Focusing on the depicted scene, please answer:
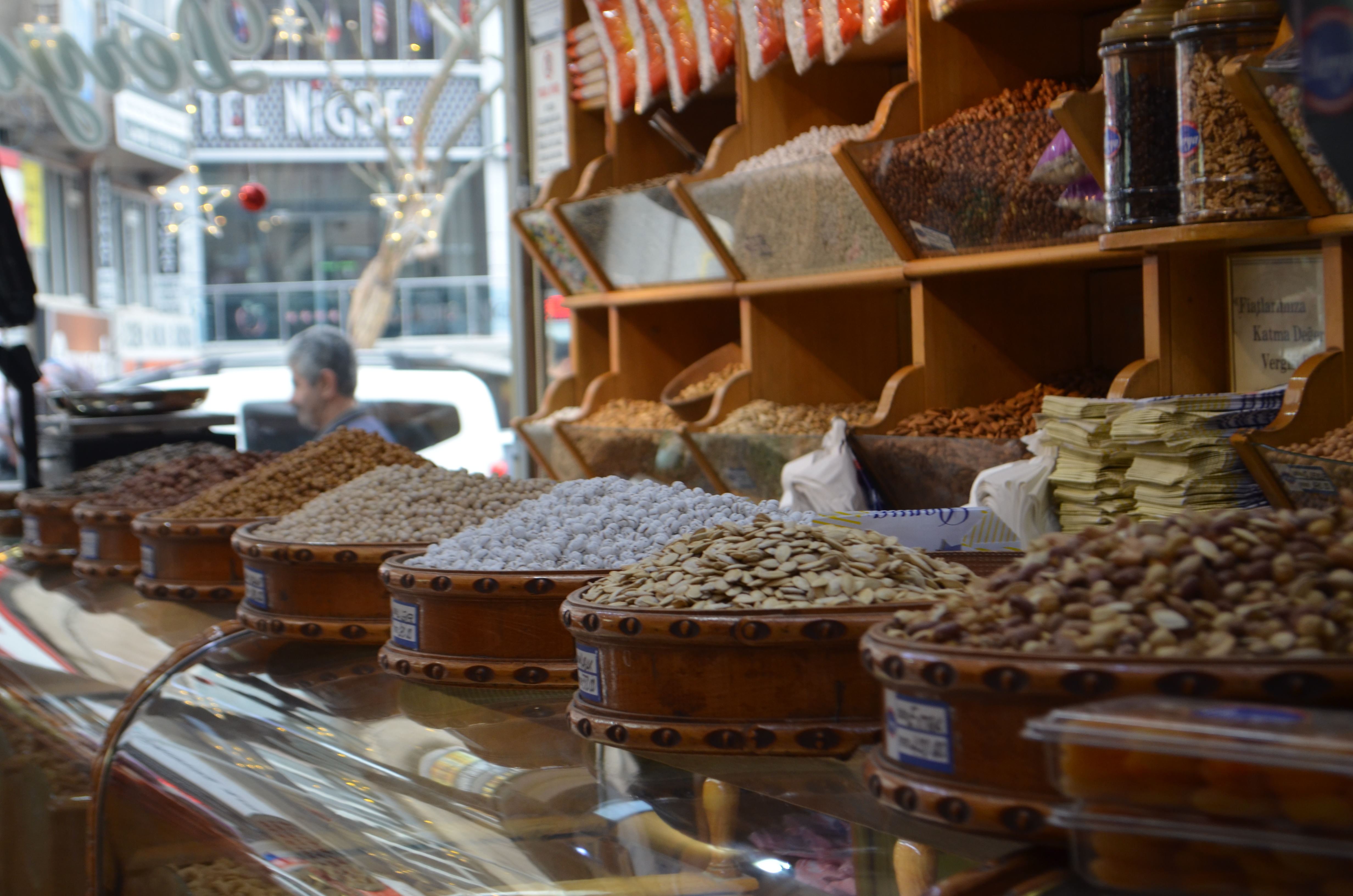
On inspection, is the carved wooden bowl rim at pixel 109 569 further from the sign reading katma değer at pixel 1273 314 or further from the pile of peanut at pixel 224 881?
the sign reading katma değer at pixel 1273 314

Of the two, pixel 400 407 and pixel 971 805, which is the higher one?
pixel 400 407

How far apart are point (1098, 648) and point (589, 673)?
38 cm

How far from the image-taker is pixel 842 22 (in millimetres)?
2285

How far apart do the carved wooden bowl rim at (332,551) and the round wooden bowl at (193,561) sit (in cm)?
32

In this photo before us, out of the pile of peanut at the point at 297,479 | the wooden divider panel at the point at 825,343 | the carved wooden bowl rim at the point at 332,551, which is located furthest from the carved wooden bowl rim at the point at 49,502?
the wooden divider panel at the point at 825,343

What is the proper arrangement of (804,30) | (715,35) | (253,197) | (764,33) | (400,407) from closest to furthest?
(804,30), (764,33), (715,35), (400,407), (253,197)

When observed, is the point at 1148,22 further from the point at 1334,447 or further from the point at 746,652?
the point at 746,652

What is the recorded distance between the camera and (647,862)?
0.84 meters

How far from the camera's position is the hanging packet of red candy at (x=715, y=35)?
106 inches

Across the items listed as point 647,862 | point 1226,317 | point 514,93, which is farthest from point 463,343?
point 647,862

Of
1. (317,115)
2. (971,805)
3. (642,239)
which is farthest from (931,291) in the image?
(317,115)

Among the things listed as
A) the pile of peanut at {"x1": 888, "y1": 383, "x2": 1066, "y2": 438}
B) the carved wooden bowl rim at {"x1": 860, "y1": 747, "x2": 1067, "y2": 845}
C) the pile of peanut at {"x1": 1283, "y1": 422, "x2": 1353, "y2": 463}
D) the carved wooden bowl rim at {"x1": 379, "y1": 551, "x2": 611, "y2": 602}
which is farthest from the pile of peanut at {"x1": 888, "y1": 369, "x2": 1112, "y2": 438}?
Result: the carved wooden bowl rim at {"x1": 860, "y1": 747, "x2": 1067, "y2": 845}

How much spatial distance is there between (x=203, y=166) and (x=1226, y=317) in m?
13.8

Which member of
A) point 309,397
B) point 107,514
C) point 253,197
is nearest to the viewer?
point 107,514
